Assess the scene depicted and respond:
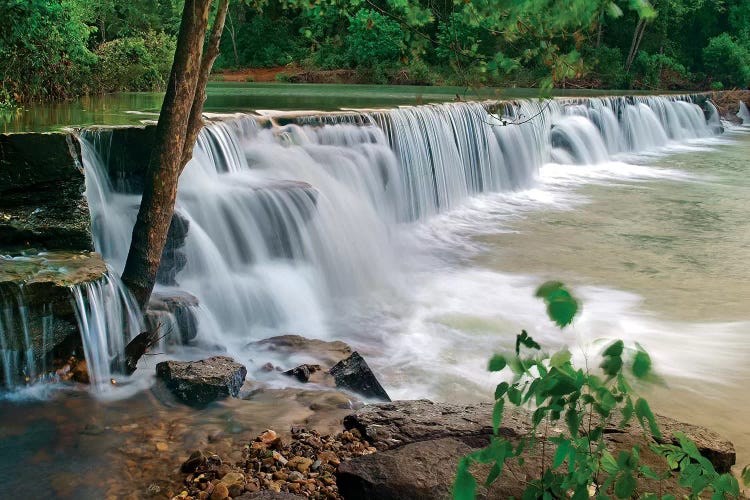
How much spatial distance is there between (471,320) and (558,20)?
487 centimetres

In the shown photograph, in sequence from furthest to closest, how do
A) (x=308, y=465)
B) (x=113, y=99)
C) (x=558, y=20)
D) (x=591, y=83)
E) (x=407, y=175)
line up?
1. (x=591, y=83)
2. (x=113, y=99)
3. (x=407, y=175)
4. (x=308, y=465)
5. (x=558, y=20)

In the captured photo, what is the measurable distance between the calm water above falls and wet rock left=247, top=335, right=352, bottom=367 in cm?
21

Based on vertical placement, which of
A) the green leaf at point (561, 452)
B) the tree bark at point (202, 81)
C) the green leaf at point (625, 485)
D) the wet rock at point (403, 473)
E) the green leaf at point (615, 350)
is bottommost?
the wet rock at point (403, 473)

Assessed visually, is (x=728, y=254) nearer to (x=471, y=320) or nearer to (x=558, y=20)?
(x=471, y=320)

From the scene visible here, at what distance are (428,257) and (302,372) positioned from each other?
196 inches

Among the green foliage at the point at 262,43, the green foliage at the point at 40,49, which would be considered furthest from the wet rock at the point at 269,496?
the green foliage at the point at 262,43

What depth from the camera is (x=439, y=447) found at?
3600 millimetres

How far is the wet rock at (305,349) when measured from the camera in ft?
20.1

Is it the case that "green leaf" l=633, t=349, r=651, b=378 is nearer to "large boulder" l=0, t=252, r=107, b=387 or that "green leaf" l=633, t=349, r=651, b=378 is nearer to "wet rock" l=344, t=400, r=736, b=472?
"wet rock" l=344, t=400, r=736, b=472

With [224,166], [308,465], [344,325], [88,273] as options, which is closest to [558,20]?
[308,465]

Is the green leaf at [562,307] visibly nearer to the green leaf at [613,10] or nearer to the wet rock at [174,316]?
the green leaf at [613,10]

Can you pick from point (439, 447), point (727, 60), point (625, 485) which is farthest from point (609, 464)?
point (727, 60)

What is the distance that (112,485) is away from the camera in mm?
3980

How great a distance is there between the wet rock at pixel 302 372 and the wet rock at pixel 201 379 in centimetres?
41
